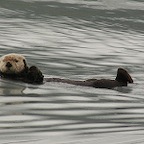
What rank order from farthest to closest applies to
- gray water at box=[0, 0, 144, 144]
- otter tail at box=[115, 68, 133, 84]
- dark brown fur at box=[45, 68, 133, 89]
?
otter tail at box=[115, 68, 133, 84]
dark brown fur at box=[45, 68, 133, 89]
gray water at box=[0, 0, 144, 144]

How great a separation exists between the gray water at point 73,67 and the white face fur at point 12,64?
197mm

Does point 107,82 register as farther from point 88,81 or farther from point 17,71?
point 17,71

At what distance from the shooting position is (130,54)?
12.3 meters

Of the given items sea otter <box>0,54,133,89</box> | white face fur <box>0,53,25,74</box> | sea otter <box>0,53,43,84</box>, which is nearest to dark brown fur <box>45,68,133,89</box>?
sea otter <box>0,54,133,89</box>

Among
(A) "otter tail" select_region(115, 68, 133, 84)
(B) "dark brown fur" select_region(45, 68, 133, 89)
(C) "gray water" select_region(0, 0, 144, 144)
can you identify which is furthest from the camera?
(A) "otter tail" select_region(115, 68, 133, 84)

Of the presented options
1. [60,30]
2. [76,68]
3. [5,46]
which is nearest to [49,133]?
[76,68]

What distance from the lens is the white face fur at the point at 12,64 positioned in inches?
343

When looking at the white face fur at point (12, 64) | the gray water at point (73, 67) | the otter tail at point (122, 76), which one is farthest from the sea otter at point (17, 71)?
the otter tail at point (122, 76)

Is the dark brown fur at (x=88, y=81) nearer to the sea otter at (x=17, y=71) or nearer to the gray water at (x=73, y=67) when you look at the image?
the sea otter at (x=17, y=71)

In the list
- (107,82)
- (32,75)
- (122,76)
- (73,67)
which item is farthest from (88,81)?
(73,67)

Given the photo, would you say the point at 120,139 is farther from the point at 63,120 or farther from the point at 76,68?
the point at 76,68

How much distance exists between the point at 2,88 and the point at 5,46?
12.8 feet

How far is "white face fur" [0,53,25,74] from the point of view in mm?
8711

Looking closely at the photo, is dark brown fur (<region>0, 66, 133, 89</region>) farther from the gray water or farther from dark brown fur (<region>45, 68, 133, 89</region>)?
the gray water
